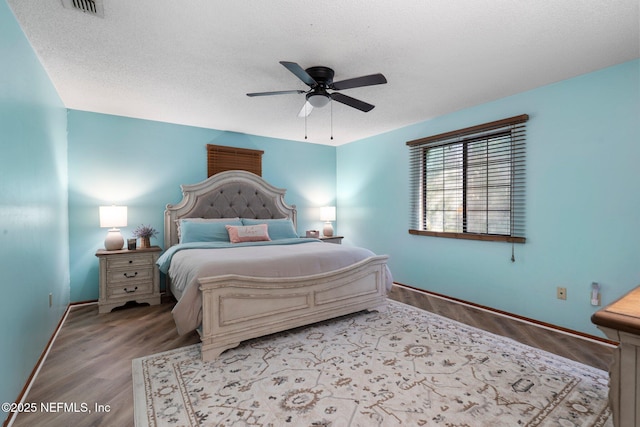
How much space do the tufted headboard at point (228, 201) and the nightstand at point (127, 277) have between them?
482 mm

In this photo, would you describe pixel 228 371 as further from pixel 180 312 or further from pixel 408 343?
pixel 408 343

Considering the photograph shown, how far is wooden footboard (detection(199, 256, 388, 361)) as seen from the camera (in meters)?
2.25

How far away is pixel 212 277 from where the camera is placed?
2.23 m

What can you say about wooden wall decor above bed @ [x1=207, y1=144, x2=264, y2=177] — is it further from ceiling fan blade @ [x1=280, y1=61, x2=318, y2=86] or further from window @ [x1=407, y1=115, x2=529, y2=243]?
ceiling fan blade @ [x1=280, y1=61, x2=318, y2=86]

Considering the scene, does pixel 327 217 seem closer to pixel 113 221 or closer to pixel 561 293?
pixel 113 221

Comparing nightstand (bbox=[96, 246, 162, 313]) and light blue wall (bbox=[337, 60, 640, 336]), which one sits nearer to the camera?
light blue wall (bbox=[337, 60, 640, 336])

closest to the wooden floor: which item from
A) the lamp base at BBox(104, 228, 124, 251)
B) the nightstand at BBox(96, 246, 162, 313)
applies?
the nightstand at BBox(96, 246, 162, 313)

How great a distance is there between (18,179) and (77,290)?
7.77ft

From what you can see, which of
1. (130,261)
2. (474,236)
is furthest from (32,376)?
(474,236)

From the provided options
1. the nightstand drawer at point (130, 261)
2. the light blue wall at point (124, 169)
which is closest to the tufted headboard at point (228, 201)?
the light blue wall at point (124, 169)

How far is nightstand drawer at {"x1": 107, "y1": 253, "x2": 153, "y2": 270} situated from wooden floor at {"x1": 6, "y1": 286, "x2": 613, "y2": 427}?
53 centimetres

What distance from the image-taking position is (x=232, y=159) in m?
4.57

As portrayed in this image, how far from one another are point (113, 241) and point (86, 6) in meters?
2.57

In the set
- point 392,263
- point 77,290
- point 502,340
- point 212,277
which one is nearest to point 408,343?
point 502,340
